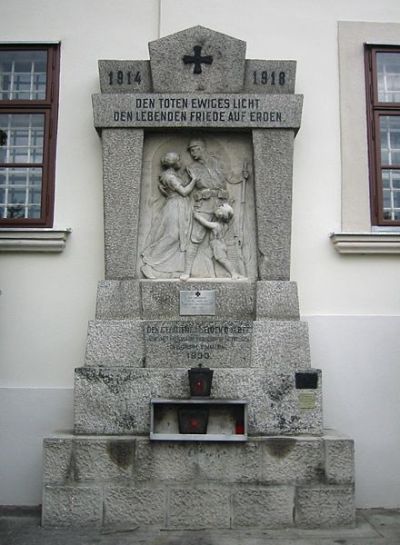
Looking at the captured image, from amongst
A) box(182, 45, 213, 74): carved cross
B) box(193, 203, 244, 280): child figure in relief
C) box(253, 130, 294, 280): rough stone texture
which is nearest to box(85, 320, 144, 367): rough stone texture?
box(193, 203, 244, 280): child figure in relief

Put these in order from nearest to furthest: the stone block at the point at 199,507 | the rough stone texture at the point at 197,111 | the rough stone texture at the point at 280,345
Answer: the stone block at the point at 199,507
the rough stone texture at the point at 280,345
the rough stone texture at the point at 197,111

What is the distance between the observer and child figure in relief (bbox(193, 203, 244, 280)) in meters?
5.46

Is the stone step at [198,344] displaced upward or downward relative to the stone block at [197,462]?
upward

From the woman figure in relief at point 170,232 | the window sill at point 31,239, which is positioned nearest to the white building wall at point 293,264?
the window sill at point 31,239

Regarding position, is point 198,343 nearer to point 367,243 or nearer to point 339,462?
point 339,462

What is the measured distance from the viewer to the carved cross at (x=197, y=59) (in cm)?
556

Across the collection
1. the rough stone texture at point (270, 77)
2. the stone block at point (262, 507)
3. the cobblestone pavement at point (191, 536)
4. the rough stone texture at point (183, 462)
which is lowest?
the cobblestone pavement at point (191, 536)

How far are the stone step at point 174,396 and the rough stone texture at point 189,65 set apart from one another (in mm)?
2658

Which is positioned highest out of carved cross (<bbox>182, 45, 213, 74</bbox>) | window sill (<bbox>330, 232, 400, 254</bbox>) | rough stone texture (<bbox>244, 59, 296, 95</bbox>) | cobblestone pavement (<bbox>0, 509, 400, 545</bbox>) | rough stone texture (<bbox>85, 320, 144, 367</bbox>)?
carved cross (<bbox>182, 45, 213, 74</bbox>)

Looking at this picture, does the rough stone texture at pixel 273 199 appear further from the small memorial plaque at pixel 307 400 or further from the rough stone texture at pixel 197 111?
the small memorial plaque at pixel 307 400

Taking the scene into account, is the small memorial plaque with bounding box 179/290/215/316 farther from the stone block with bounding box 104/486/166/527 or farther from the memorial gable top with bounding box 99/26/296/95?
the memorial gable top with bounding box 99/26/296/95

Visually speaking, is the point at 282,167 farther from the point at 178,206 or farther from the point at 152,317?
the point at 152,317

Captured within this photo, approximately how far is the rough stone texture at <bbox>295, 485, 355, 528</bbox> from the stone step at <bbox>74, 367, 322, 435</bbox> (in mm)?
465

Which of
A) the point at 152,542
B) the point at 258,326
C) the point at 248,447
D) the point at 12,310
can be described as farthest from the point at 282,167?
the point at 152,542
